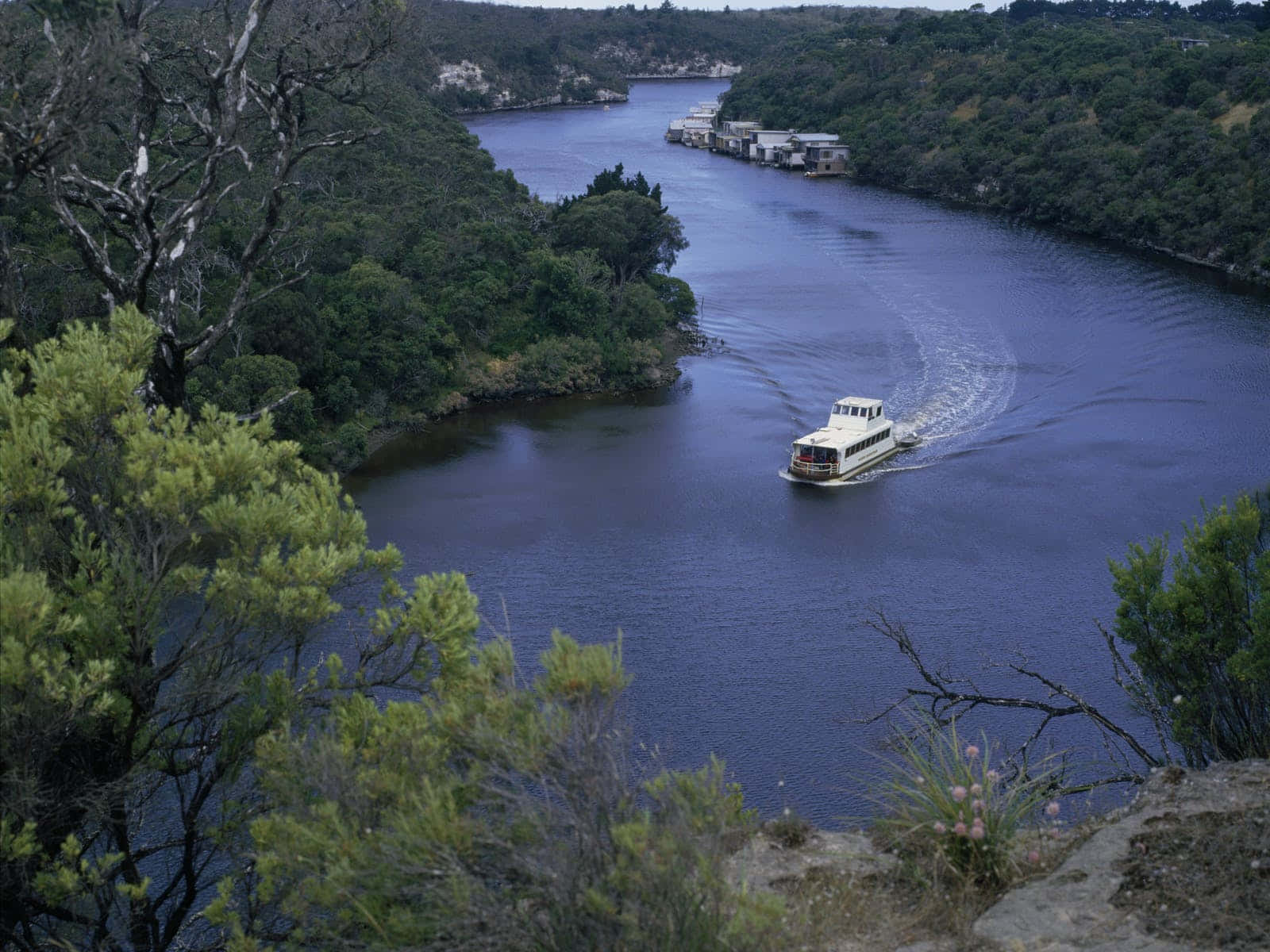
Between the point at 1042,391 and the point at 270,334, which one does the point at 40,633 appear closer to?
the point at 270,334

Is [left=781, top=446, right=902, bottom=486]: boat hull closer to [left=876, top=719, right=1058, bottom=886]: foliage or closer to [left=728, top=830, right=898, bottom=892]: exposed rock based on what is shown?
[left=728, top=830, right=898, bottom=892]: exposed rock

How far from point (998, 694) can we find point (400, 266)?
25.1 metres

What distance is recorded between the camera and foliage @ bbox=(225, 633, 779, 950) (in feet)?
17.7

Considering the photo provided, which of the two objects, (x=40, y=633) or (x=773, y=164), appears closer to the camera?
(x=40, y=633)

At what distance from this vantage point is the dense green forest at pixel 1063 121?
5088 centimetres

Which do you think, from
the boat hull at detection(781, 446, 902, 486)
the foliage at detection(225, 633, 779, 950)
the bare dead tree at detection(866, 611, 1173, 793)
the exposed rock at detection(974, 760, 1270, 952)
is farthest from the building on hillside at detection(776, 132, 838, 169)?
the foliage at detection(225, 633, 779, 950)

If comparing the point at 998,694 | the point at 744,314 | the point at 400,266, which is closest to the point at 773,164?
the point at 744,314

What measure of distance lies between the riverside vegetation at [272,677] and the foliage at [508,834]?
17mm

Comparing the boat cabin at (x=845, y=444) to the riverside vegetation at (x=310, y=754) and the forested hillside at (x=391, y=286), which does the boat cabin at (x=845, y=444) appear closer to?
the forested hillside at (x=391, y=286)

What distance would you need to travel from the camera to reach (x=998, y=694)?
18922mm

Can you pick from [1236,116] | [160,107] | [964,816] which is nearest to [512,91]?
[1236,116]

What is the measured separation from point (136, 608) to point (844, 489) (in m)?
22.8

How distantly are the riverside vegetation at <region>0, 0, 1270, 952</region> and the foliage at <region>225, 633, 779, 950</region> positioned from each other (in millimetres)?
17

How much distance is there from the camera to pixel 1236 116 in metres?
56.2
